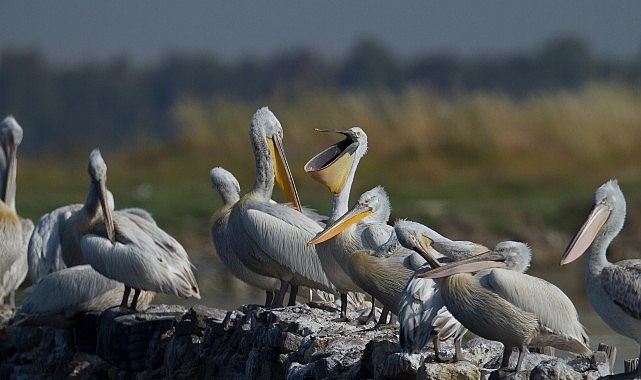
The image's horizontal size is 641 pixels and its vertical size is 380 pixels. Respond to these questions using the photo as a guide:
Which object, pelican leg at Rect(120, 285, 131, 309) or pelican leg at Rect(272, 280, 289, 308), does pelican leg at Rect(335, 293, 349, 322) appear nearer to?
pelican leg at Rect(272, 280, 289, 308)

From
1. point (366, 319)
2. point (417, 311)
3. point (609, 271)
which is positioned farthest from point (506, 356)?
point (366, 319)

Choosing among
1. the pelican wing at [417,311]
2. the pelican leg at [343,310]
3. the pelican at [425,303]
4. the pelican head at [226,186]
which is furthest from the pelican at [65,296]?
the pelican wing at [417,311]

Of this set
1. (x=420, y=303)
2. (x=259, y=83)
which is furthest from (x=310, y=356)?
(x=259, y=83)

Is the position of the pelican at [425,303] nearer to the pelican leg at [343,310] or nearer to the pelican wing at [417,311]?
the pelican wing at [417,311]

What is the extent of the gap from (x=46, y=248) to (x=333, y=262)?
3126mm

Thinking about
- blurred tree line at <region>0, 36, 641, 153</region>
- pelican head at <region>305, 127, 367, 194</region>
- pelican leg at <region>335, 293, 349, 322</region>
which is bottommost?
blurred tree line at <region>0, 36, 641, 153</region>

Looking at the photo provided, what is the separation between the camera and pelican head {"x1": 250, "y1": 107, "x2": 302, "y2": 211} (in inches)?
327

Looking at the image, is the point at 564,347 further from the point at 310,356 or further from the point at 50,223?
the point at 50,223

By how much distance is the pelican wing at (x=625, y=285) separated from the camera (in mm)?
5227

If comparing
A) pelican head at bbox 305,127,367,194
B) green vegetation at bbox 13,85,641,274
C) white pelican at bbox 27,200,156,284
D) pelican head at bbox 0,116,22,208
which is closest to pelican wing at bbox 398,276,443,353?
pelican head at bbox 305,127,367,194

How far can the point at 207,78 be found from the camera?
104250mm

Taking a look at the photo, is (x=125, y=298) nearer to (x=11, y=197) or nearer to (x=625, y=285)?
(x=11, y=197)

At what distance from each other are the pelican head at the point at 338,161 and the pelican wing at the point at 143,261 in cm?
113

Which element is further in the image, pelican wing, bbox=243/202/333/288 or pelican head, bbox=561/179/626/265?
pelican wing, bbox=243/202/333/288
